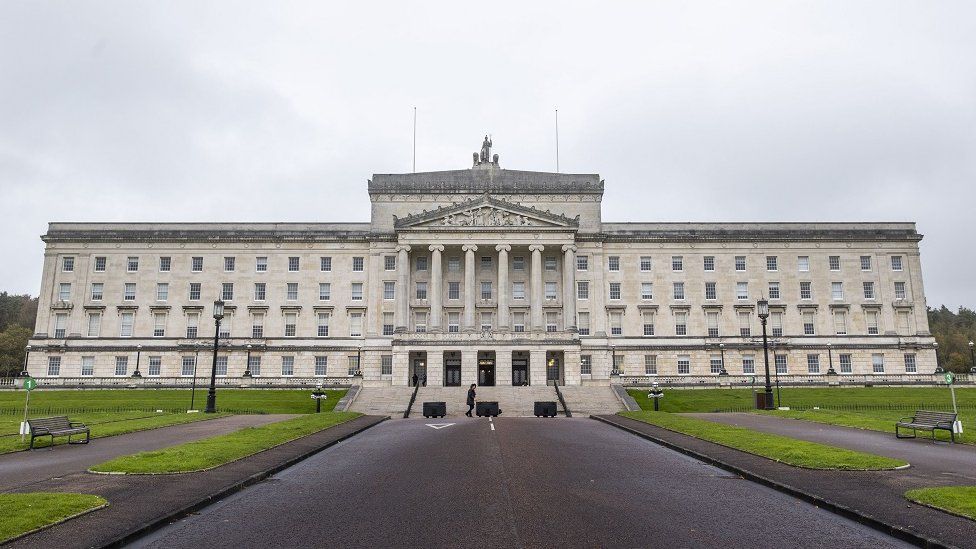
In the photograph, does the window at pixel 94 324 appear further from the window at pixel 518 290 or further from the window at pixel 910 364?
the window at pixel 910 364

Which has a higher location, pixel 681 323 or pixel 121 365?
pixel 681 323

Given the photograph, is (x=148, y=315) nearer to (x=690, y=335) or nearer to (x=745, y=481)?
(x=690, y=335)

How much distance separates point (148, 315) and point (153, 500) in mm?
70656

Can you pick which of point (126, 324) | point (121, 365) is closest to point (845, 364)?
point (121, 365)

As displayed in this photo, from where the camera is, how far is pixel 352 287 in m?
76.4

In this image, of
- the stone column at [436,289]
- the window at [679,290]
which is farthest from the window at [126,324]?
the window at [679,290]

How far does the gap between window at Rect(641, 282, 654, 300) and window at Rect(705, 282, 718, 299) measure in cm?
627

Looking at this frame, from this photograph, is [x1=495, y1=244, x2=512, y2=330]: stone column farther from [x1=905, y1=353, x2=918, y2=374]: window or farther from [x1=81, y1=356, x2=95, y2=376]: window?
[x1=81, y1=356, x2=95, y2=376]: window

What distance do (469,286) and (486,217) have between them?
7790 mm

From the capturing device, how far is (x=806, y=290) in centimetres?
7694

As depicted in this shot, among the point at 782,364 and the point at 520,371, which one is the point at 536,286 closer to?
the point at 520,371

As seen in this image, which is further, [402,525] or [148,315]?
[148,315]

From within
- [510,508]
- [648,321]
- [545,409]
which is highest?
[648,321]

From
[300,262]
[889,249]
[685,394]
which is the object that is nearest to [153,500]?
[685,394]
